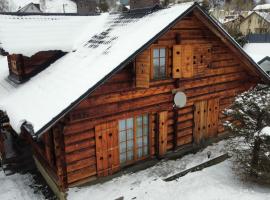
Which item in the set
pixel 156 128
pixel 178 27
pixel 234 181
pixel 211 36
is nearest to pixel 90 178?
pixel 156 128

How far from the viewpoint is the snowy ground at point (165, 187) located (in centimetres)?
987

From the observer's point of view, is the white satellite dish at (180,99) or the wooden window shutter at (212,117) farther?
the wooden window shutter at (212,117)

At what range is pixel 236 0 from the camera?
8162cm

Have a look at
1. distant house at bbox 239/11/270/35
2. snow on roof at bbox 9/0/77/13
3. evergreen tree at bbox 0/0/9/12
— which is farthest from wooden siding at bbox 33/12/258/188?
evergreen tree at bbox 0/0/9/12

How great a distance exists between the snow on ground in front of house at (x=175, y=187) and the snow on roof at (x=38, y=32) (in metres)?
6.06

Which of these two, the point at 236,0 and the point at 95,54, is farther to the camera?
the point at 236,0

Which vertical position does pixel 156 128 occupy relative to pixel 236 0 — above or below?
below

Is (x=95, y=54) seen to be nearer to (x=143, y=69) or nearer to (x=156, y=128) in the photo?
(x=143, y=69)

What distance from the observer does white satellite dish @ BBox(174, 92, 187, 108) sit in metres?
12.1

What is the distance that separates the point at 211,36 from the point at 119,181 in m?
6.59

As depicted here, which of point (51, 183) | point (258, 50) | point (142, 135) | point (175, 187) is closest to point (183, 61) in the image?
point (142, 135)

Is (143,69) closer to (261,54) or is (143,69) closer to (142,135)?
(142,135)

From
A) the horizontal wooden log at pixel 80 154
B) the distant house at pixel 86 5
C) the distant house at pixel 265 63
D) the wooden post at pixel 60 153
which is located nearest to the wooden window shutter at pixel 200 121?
the horizontal wooden log at pixel 80 154

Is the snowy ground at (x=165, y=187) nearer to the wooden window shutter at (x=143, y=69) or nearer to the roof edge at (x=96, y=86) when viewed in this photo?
the roof edge at (x=96, y=86)
